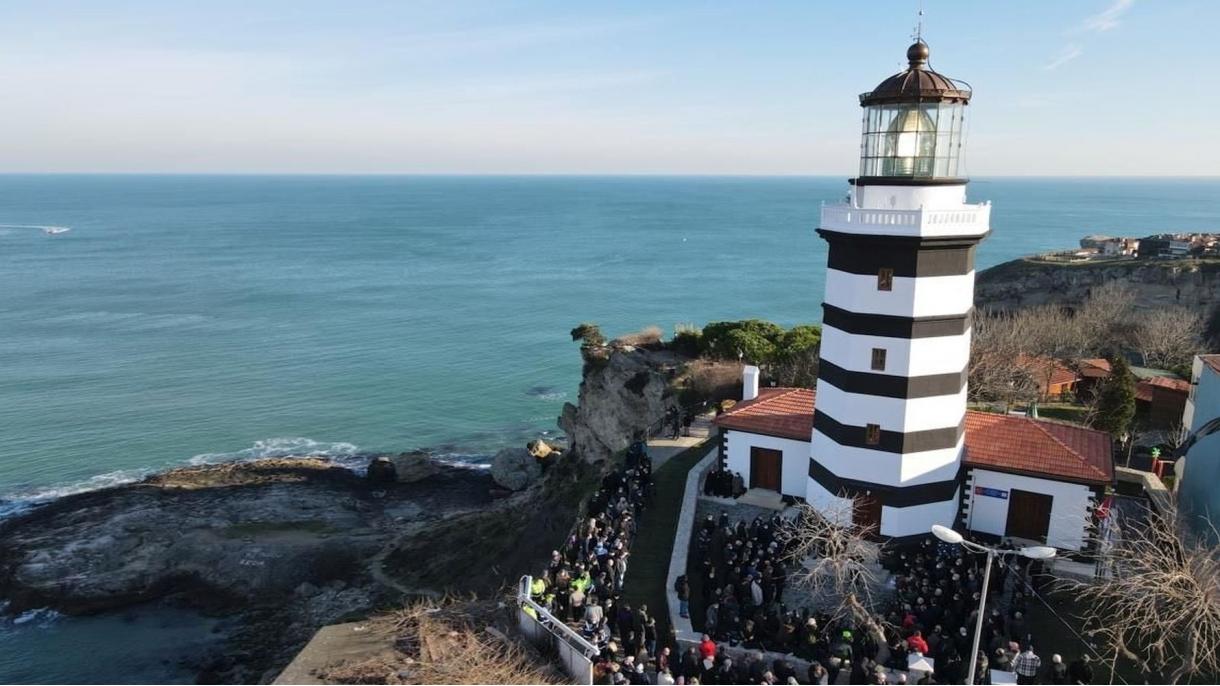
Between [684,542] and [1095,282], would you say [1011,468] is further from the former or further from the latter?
[1095,282]

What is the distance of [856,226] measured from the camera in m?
16.1

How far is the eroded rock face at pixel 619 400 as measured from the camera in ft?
120

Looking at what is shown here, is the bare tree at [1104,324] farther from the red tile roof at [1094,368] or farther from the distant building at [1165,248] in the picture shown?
the distant building at [1165,248]

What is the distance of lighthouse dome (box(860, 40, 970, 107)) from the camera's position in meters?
15.3

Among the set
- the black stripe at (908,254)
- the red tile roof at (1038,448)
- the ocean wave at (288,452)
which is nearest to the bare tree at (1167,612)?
the red tile roof at (1038,448)

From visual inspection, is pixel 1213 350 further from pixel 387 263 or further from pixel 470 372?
pixel 387 263

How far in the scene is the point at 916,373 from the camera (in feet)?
54.1

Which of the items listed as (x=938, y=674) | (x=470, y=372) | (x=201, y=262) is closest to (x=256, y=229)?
(x=201, y=262)

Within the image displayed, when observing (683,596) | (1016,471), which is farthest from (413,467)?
(1016,471)

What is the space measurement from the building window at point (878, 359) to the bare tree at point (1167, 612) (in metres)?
5.29

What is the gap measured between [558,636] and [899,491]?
8.16m

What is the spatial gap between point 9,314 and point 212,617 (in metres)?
59.8

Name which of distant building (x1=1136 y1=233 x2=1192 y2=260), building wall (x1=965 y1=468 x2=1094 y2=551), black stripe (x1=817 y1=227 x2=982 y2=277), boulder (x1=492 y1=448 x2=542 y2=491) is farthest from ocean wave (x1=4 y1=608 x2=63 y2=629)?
distant building (x1=1136 y1=233 x2=1192 y2=260)

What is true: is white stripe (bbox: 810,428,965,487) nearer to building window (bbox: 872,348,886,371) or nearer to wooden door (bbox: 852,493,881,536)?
wooden door (bbox: 852,493,881,536)
